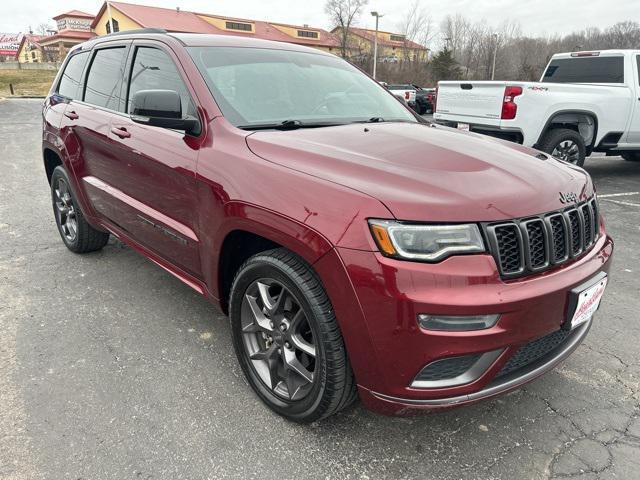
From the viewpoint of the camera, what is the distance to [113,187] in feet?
11.4

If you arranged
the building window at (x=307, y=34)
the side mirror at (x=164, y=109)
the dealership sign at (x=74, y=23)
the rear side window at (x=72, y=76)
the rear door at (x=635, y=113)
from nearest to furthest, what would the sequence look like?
1. the side mirror at (x=164, y=109)
2. the rear side window at (x=72, y=76)
3. the rear door at (x=635, y=113)
4. the building window at (x=307, y=34)
5. the dealership sign at (x=74, y=23)

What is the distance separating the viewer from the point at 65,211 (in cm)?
457

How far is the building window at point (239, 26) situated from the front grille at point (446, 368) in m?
64.4

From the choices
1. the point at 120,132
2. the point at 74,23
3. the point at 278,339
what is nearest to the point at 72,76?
the point at 120,132

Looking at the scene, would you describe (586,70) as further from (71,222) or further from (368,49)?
(368,49)

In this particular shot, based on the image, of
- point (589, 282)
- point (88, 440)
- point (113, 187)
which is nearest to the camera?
point (589, 282)

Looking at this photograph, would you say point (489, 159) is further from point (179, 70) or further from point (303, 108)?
point (179, 70)

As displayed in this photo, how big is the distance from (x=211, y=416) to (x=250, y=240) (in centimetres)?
88

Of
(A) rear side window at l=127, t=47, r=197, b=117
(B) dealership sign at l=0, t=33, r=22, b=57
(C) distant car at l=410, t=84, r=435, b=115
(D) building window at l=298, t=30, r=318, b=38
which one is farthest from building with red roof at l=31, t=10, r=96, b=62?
(A) rear side window at l=127, t=47, r=197, b=117

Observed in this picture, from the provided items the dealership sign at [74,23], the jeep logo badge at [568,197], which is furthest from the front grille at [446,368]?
the dealership sign at [74,23]

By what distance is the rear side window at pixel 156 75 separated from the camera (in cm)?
276

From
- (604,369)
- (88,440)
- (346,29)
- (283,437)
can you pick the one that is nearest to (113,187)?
(88,440)

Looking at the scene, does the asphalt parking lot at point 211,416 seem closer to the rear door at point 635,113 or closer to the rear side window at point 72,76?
the rear side window at point 72,76

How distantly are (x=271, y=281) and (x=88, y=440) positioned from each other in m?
1.10
